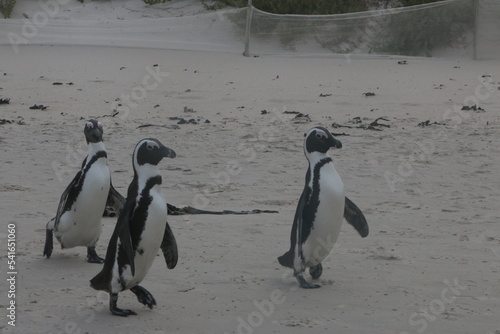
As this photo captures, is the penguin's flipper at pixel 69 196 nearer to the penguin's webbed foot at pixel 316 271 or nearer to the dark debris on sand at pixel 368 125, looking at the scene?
the penguin's webbed foot at pixel 316 271

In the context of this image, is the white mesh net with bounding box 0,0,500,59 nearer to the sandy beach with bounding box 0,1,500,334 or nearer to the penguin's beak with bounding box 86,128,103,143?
the sandy beach with bounding box 0,1,500,334

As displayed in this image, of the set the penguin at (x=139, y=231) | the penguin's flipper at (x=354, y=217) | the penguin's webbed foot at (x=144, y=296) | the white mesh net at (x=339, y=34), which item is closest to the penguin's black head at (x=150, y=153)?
the penguin at (x=139, y=231)

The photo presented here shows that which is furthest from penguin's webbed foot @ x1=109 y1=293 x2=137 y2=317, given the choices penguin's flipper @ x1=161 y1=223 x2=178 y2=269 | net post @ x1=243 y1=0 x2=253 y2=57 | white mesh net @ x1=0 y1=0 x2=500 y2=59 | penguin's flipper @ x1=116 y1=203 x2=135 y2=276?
white mesh net @ x1=0 y1=0 x2=500 y2=59

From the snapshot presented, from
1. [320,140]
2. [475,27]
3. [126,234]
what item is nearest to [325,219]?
[320,140]

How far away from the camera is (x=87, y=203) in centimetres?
440

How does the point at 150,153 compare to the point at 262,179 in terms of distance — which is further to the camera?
the point at 262,179

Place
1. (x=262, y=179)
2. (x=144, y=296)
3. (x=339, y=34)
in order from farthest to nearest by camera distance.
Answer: (x=339, y=34) → (x=262, y=179) → (x=144, y=296)

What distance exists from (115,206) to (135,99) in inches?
203

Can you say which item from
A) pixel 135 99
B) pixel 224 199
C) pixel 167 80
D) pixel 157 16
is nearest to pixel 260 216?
pixel 224 199

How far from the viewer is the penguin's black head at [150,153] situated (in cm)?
369

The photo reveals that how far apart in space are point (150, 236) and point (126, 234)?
4.1 inches

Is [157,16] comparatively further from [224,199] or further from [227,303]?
[227,303]

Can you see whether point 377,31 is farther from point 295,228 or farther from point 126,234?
point 126,234

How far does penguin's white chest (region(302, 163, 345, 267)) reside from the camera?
13.6 feet
